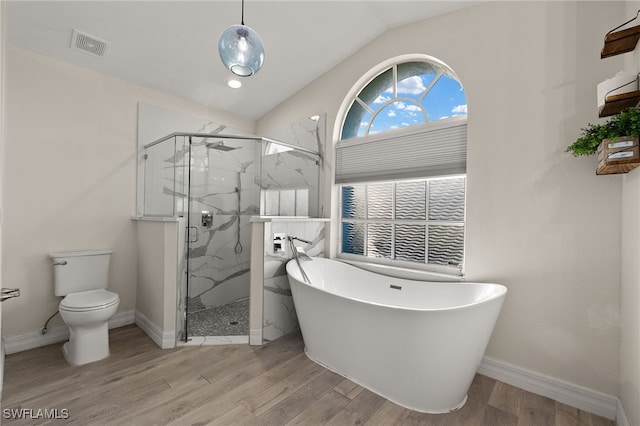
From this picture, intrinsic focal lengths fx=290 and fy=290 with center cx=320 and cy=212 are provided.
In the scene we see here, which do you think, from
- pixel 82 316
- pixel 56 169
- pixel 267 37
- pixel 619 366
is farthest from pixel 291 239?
pixel 619 366

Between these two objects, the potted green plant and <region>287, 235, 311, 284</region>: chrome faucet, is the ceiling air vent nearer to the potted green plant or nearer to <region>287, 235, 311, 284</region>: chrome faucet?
<region>287, 235, 311, 284</region>: chrome faucet

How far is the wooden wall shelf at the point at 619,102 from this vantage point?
4.21 ft

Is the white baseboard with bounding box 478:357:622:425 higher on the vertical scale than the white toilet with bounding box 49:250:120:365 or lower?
lower

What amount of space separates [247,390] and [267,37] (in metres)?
2.81

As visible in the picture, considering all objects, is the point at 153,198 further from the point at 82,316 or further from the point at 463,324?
the point at 463,324

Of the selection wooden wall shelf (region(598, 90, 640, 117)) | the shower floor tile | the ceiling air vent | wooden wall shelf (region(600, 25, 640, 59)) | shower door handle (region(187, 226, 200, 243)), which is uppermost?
the ceiling air vent

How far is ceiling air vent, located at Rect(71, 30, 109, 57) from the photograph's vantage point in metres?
2.27

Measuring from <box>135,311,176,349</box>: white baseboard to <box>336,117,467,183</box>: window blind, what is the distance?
2084 mm

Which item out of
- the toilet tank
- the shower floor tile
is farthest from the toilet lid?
the shower floor tile

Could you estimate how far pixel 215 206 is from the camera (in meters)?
2.73

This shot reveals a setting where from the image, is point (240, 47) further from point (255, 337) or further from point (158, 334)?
point (158, 334)

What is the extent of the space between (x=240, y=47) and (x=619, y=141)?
1861 mm

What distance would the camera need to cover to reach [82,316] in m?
2.09

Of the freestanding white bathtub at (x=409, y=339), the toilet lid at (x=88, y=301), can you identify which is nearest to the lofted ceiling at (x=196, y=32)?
the toilet lid at (x=88, y=301)
